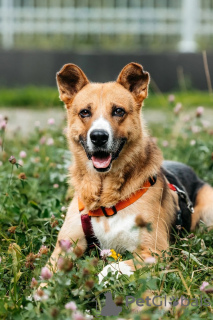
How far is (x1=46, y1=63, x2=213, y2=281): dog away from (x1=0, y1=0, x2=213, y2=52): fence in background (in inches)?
319

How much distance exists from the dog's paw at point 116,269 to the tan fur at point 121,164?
24 centimetres

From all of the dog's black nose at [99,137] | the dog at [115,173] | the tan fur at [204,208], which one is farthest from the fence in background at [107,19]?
the dog's black nose at [99,137]

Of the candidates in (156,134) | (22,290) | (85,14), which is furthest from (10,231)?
(85,14)

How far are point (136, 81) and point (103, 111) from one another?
421 mm

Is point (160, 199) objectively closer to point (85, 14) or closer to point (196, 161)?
point (196, 161)

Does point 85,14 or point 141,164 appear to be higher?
point 85,14

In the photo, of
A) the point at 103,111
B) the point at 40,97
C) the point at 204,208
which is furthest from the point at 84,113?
the point at 40,97

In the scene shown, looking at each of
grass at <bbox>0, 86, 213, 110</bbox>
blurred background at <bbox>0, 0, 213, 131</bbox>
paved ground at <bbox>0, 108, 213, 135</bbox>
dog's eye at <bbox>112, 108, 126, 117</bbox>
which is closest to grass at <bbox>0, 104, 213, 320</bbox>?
dog's eye at <bbox>112, 108, 126, 117</bbox>

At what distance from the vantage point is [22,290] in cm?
287

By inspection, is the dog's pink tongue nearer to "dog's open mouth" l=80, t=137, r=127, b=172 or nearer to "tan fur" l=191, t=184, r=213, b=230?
"dog's open mouth" l=80, t=137, r=127, b=172

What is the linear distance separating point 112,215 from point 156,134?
12.1ft

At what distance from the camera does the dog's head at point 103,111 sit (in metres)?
3.29

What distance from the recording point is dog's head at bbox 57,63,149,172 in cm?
329

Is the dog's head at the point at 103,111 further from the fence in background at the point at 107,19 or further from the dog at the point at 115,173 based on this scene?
the fence in background at the point at 107,19
